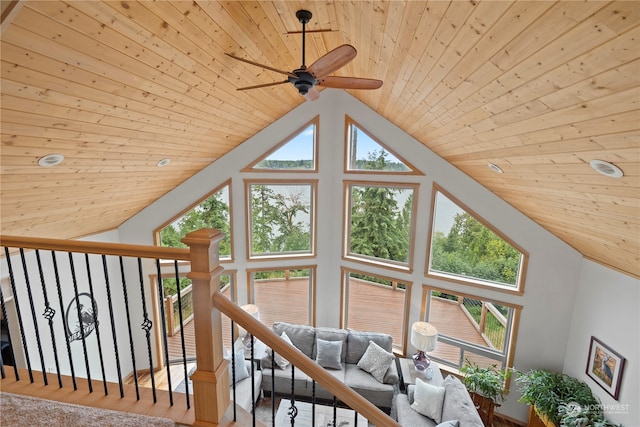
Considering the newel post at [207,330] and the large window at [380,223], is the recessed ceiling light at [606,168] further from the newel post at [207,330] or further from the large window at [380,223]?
the large window at [380,223]

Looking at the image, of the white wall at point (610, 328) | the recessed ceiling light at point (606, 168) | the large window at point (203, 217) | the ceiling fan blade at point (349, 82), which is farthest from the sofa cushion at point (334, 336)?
the recessed ceiling light at point (606, 168)

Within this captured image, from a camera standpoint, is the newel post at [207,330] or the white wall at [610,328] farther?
the white wall at [610,328]

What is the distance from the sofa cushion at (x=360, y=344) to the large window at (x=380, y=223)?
50.0 inches

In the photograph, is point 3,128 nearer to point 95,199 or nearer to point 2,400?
point 2,400

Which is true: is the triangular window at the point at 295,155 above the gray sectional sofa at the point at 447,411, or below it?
above

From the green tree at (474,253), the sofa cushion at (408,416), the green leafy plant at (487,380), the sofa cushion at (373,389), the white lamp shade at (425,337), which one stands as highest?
the green tree at (474,253)

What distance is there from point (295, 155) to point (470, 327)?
4.27 meters

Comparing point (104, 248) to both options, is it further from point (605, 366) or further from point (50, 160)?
point (605, 366)

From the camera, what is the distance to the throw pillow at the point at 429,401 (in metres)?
4.07

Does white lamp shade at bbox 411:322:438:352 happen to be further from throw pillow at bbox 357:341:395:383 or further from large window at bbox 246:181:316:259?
large window at bbox 246:181:316:259

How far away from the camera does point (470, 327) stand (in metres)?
5.30

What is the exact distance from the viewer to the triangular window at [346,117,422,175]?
5391 mm

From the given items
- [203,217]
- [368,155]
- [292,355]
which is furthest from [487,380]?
[203,217]

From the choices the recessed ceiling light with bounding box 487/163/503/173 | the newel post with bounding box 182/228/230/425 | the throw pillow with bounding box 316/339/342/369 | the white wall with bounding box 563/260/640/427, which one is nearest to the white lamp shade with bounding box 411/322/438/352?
the throw pillow with bounding box 316/339/342/369
